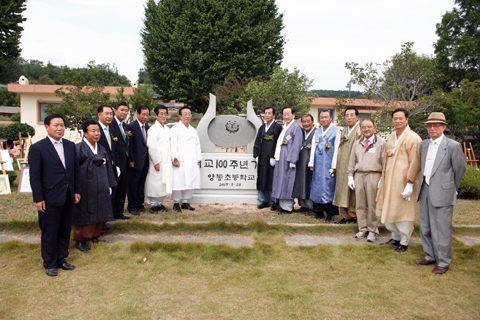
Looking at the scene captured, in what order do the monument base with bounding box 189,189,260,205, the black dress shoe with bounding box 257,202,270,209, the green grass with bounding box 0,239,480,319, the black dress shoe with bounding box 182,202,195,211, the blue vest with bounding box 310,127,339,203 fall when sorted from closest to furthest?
the green grass with bounding box 0,239,480,319 → the blue vest with bounding box 310,127,339,203 → the black dress shoe with bounding box 182,202,195,211 → the black dress shoe with bounding box 257,202,270,209 → the monument base with bounding box 189,189,260,205

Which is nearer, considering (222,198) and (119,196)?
(119,196)

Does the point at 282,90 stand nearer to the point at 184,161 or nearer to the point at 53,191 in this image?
the point at 184,161

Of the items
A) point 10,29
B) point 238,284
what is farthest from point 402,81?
point 10,29

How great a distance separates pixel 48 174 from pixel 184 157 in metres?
2.81

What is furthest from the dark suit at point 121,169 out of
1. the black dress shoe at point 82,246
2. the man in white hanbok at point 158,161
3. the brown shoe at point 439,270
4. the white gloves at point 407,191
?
the brown shoe at point 439,270

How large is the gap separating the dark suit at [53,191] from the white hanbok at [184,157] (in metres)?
2.36

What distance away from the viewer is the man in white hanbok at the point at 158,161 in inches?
223

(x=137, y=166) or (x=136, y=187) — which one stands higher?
(x=137, y=166)

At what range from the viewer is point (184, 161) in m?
6.04

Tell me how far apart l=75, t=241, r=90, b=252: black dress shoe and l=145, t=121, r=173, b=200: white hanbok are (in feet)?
5.42

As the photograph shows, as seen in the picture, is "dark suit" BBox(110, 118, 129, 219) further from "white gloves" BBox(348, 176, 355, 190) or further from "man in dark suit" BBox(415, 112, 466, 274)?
"man in dark suit" BBox(415, 112, 466, 274)

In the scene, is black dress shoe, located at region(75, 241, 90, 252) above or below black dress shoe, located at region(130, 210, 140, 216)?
below

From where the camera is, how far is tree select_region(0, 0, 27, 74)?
15992 mm

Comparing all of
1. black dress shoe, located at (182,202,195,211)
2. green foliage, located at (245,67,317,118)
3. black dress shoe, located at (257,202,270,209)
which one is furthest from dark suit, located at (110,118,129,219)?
green foliage, located at (245,67,317,118)
